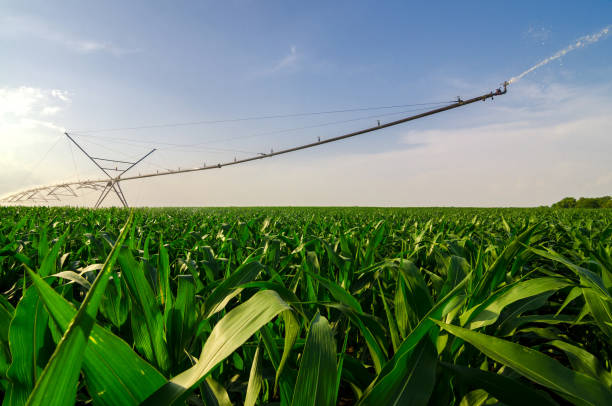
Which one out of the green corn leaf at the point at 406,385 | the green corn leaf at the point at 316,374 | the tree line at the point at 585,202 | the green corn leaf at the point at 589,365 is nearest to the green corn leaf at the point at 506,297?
the green corn leaf at the point at 589,365

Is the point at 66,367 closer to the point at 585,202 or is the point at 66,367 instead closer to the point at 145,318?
the point at 145,318

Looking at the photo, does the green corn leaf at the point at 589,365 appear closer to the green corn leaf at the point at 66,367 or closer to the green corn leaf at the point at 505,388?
the green corn leaf at the point at 505,388

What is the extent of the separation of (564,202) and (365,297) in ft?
241

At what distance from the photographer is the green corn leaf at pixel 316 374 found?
0.52 metres

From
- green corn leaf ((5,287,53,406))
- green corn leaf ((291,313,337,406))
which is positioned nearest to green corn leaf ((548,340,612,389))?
green corn leaf ((291,313,337,406))

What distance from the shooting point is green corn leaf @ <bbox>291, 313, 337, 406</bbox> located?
52cm

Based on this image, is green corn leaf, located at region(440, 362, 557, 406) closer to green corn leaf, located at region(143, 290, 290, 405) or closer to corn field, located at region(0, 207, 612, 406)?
corn field, located at region(0, 207, 612, 406)

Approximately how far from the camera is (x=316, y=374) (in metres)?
0.53

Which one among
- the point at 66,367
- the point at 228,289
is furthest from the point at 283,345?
the point at 66,367

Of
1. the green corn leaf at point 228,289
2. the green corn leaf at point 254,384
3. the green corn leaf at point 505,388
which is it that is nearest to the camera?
the green corn leaf at point 505,388

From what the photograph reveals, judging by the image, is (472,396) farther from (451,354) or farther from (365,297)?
(365,297)

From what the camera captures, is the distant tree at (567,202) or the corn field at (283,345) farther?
the distant tree at (567,202)

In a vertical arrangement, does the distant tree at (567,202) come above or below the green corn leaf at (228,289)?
below

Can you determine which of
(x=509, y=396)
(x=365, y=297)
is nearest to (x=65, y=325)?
(x=509, y=396)
